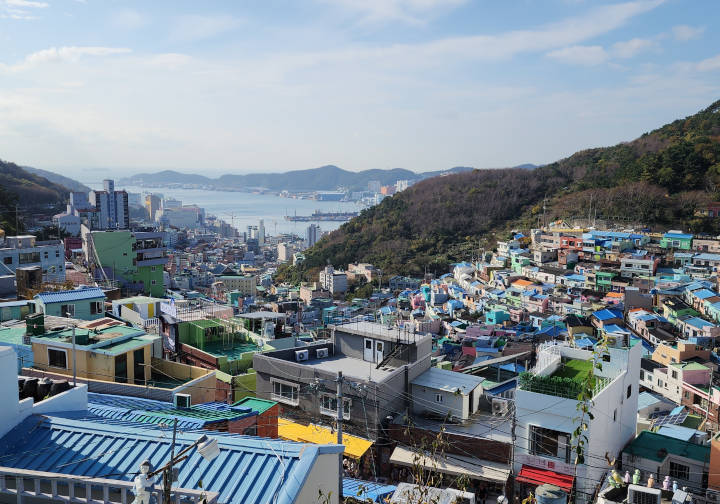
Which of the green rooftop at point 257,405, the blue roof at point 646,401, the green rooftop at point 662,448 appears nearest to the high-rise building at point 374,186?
the blue roof at point 646,401

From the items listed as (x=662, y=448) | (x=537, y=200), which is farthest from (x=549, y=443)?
(x=537, y=200)

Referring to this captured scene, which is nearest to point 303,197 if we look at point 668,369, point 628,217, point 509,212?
point 509,212

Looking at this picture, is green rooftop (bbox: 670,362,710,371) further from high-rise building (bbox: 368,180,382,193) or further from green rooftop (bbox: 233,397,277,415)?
high-rise building (bbox: 368,180,382,193)

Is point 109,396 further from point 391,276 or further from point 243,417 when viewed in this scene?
point 391,276

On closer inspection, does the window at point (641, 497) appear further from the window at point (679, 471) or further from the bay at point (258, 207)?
the bay at point (258, 207)

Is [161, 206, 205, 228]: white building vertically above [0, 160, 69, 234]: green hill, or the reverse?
[0, 160, 69, 234]: green hill

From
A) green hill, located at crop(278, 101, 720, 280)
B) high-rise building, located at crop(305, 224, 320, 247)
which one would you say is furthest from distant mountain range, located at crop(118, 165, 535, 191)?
green hill, located at crop(278, 101, 720, 280)
